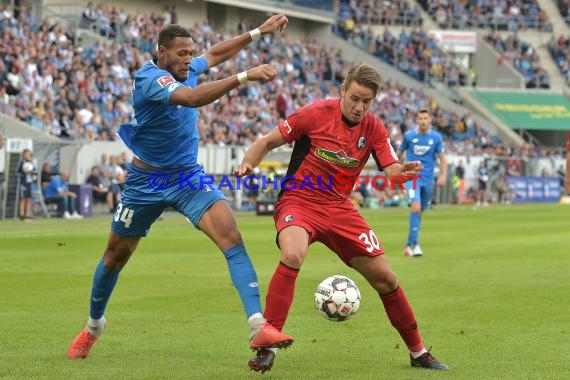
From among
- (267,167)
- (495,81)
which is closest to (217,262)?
(267,167)

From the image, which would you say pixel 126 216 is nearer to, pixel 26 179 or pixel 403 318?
pixel 403 318

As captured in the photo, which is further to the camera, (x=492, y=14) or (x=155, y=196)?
(x=492, y=14)

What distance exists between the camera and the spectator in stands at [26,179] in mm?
30031

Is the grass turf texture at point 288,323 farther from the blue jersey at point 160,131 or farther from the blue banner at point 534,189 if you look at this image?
the blue banner at point 534,189

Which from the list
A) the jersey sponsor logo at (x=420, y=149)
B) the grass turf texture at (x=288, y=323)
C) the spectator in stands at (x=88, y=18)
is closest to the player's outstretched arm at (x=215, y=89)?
the grass turf texture at (x=288, y=323)

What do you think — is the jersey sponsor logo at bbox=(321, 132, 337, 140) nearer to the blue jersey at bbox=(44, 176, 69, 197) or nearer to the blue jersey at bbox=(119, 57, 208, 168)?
the blue jersey at bbox=(119, 57, 208, 168)

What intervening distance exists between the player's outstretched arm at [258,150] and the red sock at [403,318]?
1.38m

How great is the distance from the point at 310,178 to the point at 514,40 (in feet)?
200

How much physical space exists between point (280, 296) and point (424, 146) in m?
13.2

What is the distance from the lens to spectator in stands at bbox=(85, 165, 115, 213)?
110 feet

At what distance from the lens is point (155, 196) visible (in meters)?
8.72

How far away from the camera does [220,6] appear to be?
54.9 meters

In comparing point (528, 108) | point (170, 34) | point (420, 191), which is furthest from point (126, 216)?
point (528, 108)

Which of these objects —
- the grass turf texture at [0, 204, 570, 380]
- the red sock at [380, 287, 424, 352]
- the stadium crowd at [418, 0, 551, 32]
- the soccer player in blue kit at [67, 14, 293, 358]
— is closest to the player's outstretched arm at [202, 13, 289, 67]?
the soccer player in blue kit at [67, 14, 293, 358]
